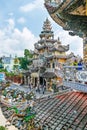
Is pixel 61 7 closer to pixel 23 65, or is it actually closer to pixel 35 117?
pixel 35 117

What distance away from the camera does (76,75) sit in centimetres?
873

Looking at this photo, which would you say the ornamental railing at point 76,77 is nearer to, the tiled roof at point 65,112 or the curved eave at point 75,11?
the tiled roof at point 65,112

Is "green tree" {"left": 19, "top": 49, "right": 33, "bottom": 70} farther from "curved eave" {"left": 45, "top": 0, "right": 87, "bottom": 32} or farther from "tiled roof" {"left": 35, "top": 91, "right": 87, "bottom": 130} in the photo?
"curved eave" {"left": 45, "top": 0, "right": 87, "bottom": 32}

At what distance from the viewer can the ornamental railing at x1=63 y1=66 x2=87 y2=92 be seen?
8.26 m

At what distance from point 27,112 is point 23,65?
146 ft

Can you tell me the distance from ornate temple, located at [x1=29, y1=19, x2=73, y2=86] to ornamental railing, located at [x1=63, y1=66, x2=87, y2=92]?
27.1 meters

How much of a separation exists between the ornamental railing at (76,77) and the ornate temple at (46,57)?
27.1 meters

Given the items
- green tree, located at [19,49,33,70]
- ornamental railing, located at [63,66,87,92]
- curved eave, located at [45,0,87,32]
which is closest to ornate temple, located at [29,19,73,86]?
green tree, located at [19,49,33,70]

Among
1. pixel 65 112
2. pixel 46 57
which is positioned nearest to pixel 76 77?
pixel 65 112

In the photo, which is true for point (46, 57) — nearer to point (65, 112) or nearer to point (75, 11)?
point (65, 112)

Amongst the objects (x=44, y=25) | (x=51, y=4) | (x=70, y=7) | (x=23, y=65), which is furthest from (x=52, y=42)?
(x=70, y=7)

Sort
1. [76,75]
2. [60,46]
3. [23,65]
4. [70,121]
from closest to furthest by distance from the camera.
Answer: [70,121] → [76,75] → [60,46] → [23,65]

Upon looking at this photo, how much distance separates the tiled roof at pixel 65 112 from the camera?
779cm

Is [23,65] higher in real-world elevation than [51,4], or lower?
Result: lower
